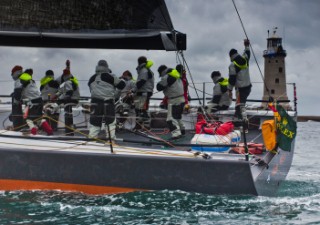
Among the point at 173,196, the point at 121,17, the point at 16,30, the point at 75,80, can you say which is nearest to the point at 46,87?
the point at 75,80

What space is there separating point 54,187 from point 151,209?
61.2 inches

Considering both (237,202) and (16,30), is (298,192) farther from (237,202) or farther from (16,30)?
(16,30)

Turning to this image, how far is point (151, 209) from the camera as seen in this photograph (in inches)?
Result: 288

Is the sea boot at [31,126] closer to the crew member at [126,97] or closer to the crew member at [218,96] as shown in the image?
the crew member at [126,97]

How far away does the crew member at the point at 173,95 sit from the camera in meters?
10.0

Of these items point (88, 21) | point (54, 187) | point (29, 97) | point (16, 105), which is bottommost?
point (54, 187)

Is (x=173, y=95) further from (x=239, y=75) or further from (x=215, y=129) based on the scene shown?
(x=239, y=75)

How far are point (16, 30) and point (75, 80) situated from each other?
83.9 inches

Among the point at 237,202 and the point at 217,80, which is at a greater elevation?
the point at 217,80

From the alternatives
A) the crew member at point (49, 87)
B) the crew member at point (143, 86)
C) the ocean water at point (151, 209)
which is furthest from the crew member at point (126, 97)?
the ocean water at point (151, 209)

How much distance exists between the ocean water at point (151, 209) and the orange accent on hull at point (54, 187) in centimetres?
7

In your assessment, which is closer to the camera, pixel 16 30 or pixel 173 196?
pixel 173 196

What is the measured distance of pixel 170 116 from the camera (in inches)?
404

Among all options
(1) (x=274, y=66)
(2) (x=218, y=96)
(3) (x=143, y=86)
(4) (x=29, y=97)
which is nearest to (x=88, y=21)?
(4) (x=29, y=97)
